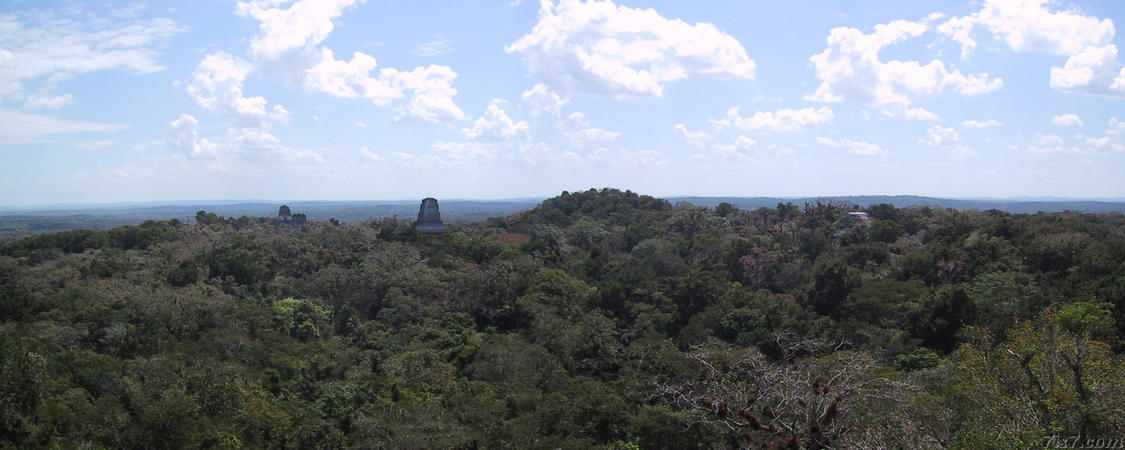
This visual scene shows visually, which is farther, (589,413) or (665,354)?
(665,354)

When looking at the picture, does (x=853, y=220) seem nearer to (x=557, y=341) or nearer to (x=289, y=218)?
(x=557, y=341)

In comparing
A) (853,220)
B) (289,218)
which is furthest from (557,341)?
(289,218)

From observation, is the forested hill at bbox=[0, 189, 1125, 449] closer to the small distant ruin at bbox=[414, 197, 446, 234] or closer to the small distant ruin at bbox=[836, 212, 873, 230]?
the small distant ruin at bbox=[414, 197, 446, 234]

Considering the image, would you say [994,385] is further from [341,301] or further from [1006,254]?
[341,301]

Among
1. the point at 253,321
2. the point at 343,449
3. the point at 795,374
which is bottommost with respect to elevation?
the point at 343,449

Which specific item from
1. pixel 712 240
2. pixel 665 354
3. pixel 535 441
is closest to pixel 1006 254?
pixel 712 240

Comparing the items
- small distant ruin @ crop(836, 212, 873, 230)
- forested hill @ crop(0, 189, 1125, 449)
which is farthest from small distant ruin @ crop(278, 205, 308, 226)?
small distant ruin @ crop(836, 212, 873, 230)
